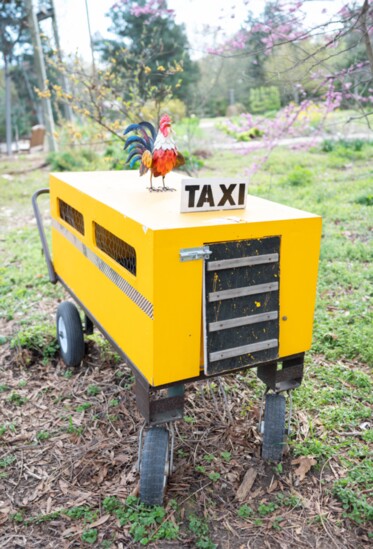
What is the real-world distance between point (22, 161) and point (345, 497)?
13.0m

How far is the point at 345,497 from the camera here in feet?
7.54

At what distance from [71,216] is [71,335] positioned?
2.66 feet

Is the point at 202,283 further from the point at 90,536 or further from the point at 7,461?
the point at 7,461

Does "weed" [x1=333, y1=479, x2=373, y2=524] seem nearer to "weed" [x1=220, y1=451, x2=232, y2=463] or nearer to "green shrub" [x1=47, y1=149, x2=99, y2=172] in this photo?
"weed" [x1=220, y1=451, x2=232, y2=463]

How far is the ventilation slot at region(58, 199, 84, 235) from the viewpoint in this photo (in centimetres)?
298

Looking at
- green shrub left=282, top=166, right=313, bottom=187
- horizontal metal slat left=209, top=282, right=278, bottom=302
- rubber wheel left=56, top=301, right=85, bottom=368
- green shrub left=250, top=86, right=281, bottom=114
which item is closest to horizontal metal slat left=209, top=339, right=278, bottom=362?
horizontal metal slat left=209, top=282, right=278, bottom=302

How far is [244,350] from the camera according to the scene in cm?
214

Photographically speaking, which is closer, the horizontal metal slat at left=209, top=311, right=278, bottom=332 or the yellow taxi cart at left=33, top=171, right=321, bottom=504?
the yellow taxi cart at left=33, top=171, right=321, bottom=504

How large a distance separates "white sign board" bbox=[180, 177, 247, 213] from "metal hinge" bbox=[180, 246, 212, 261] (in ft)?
0.88

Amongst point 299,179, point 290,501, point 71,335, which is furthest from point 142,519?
point 299,179

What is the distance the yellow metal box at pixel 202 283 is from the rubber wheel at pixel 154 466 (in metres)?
0.35

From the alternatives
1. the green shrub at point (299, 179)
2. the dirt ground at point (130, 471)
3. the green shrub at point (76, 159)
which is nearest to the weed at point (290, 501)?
the dirt ground at point (130, 471)

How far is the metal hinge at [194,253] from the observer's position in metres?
1.89

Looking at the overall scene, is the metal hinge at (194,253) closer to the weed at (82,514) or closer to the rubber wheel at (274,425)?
the rubber wheel at (274,425)
